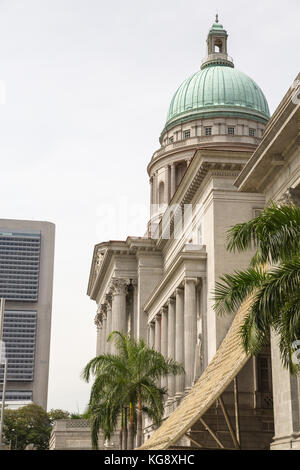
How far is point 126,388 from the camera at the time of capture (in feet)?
118

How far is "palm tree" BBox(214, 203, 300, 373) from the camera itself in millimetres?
18797

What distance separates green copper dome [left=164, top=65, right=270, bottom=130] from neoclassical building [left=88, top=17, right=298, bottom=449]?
13 cm

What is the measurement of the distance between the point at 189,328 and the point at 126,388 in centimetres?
939

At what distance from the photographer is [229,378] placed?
3059 cm

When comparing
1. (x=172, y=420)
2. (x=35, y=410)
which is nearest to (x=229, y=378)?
(x=172, y=420)

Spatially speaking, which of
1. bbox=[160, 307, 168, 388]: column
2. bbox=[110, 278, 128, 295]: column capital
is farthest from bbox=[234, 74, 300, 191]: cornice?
bbox=[110, 278, 128, 295]: column capital

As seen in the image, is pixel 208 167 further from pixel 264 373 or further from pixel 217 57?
pixel 217 57

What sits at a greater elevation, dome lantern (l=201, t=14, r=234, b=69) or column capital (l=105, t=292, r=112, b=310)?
dome lantern (l=201, t=14, r=234, b=69)

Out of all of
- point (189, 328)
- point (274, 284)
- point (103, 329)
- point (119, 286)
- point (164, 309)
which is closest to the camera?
point (274, 284)

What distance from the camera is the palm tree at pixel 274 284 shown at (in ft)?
61.7

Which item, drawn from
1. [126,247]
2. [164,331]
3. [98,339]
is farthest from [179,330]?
[98,339]

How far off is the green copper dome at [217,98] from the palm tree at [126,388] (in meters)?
42.3

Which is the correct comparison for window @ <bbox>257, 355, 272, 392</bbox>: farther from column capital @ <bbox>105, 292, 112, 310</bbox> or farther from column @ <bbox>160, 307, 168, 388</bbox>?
column capital @ <bbox>105, 292, 112, 310</bbox>
